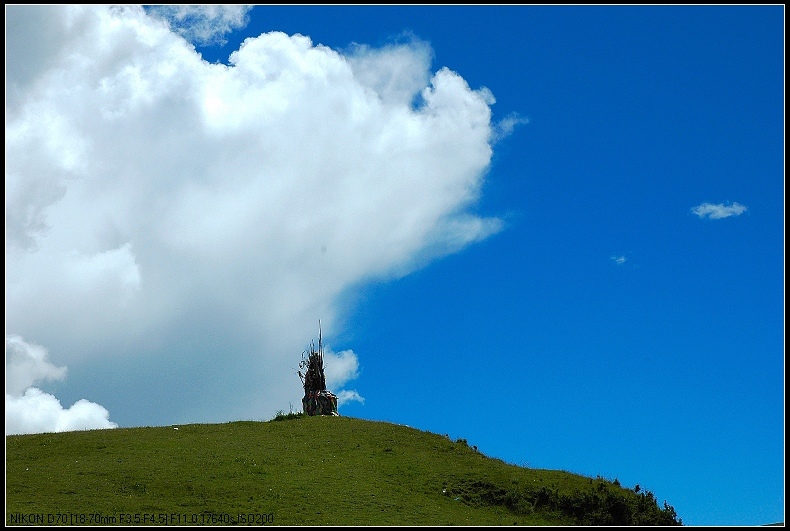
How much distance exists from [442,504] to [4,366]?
23244mm

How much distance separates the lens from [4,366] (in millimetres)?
27141

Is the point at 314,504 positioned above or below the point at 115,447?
below

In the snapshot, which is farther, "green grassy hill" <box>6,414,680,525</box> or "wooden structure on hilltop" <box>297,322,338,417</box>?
"wooden structure on hilltop" <box>297,322,338,417</box>

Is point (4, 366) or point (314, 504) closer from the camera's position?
point (4, 366)

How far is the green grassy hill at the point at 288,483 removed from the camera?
36.9 m

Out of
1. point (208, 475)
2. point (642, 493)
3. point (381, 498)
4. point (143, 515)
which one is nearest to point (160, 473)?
point (208, 475)

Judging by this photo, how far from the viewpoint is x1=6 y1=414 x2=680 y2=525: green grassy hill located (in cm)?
3691

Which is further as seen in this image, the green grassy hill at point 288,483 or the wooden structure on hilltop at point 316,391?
the wooden structure on hilltop at point 316,391

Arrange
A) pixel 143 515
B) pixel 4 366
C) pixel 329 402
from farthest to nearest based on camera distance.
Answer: pixel 329 402, pixel 143 515, pixel 4 366

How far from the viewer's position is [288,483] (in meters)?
41.7

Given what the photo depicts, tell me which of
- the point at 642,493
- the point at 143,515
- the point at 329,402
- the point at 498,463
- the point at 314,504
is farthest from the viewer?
the point at 329,402

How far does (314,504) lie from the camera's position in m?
38.5

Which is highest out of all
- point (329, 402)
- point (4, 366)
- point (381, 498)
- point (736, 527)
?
point (329, 402)

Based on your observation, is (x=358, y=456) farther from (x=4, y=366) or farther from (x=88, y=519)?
(x=4, y=366)
